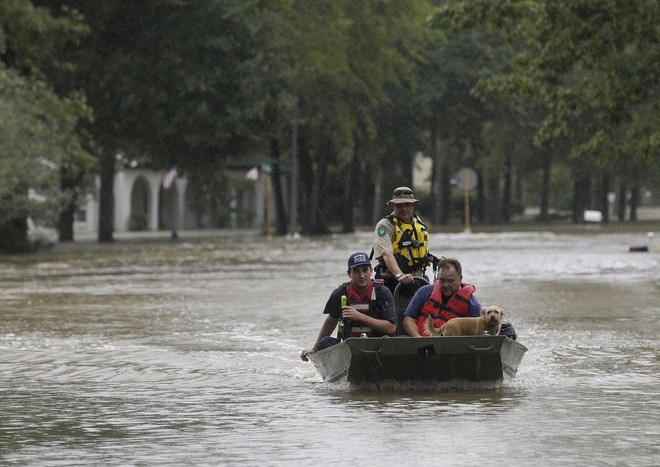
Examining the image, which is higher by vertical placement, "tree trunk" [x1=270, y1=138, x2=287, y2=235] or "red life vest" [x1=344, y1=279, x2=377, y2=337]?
"tree trunk" [x1=270, y1=138, x2=287, y2=235]

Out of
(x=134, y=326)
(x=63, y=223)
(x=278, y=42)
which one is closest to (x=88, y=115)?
(x=278, y=42)

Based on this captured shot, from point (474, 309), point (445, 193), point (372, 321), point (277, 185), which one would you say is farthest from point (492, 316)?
point (445, 193)

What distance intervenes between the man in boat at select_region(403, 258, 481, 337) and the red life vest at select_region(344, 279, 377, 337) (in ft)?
1.16

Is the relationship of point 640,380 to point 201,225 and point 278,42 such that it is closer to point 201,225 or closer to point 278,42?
point 278,42

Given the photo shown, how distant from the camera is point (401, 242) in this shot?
54.5 ft

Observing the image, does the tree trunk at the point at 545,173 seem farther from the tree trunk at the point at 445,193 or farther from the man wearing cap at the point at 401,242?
the man wearing cap at the point at 401,242

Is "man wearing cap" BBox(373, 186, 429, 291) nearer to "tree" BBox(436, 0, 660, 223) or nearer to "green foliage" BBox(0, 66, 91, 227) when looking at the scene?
"tree" BBox(436, 0, 660, 223)

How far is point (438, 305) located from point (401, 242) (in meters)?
1.37

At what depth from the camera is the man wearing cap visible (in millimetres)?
16438

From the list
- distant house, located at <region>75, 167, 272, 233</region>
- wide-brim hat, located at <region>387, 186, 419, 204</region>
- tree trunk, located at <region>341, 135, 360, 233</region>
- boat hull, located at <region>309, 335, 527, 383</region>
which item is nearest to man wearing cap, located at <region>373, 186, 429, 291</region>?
wide-brim hat, located at <region>387, 186, 419, 204</region>

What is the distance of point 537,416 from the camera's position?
13195 mm

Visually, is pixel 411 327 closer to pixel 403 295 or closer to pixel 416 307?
pixel 416 307

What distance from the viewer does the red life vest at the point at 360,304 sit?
50.4 ft

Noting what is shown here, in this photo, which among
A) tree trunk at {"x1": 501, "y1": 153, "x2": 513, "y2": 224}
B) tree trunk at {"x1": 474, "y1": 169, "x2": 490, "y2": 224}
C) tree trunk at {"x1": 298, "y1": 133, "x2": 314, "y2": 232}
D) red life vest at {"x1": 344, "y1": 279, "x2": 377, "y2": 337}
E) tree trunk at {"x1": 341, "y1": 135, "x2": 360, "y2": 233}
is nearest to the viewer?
red life vest at {"x1": 344, "y1": 279, "x2": 377, "y2": 337}
